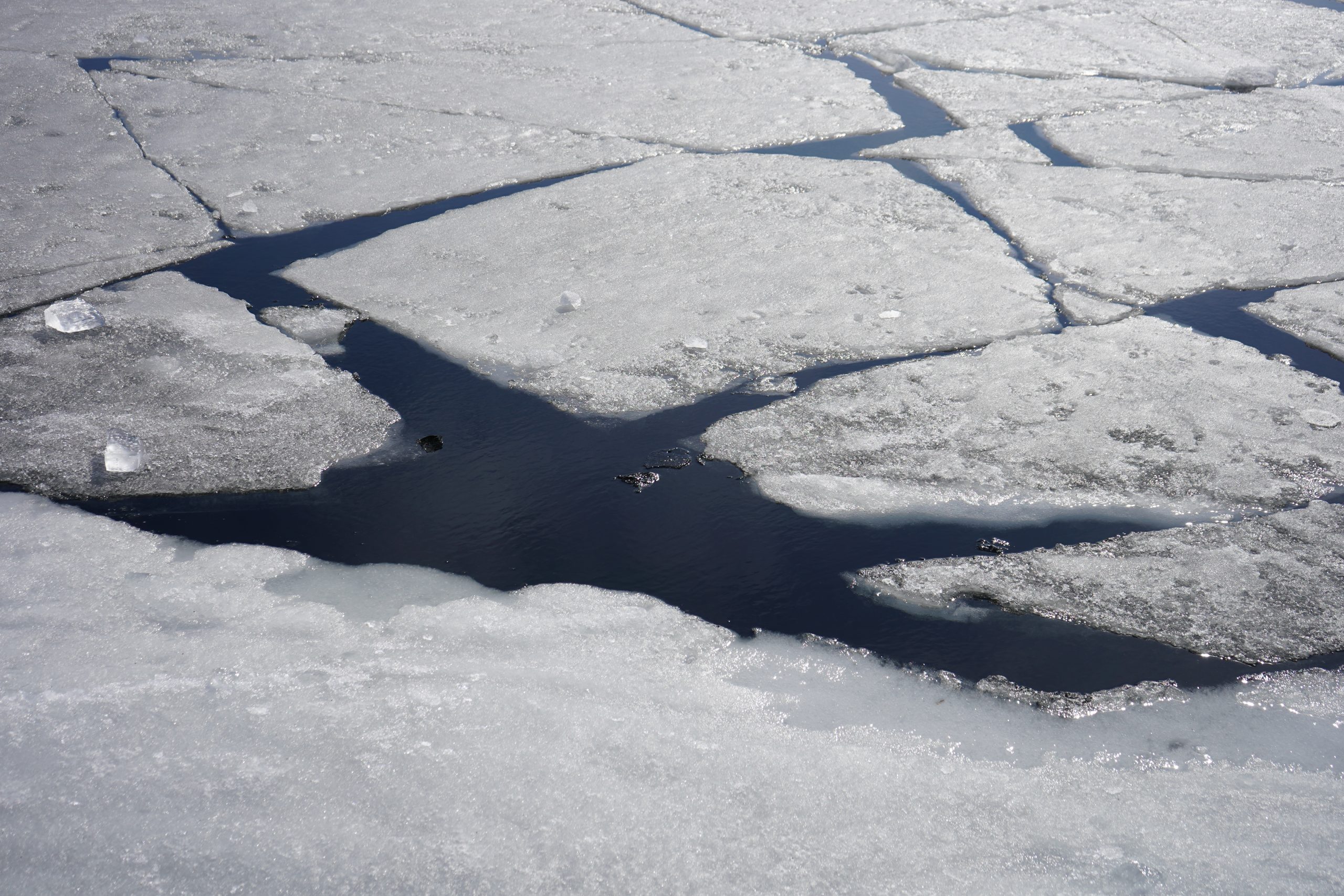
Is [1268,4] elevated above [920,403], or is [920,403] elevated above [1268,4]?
[1268,4]

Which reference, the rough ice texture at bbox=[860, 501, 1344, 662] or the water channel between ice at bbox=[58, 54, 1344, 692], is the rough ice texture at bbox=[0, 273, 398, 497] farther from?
the rough ice texture at bbox=[860, 501, 1344, 662]

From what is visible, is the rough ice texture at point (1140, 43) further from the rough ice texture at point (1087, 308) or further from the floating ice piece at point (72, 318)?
the floating ice piece at point (72, 318)

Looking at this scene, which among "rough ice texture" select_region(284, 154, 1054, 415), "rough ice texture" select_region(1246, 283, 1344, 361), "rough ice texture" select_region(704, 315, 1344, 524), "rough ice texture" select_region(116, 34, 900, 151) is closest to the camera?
"rough ice texture" select_region(704, 315, 1344, 524)

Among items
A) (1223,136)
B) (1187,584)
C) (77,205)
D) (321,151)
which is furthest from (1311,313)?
(77,205)

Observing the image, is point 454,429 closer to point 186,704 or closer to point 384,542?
point 384,542

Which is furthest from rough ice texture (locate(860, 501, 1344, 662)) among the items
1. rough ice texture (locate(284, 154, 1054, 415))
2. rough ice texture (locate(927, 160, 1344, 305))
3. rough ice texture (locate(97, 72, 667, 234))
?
rough ice texture (locate(97, 72, 667, 234))

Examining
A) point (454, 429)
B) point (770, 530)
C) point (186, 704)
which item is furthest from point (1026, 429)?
point (186, 704)
